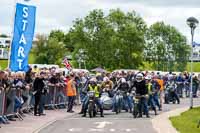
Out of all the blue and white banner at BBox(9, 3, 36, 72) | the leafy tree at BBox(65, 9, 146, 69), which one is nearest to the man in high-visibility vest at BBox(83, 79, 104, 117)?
the blue and white banner at BBox(9, 3, 36, 72)

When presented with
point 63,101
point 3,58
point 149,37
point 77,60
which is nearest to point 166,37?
point 149,37

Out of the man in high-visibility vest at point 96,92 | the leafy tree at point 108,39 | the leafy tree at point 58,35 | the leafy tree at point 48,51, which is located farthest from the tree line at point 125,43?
the man in high-visibility vest at point 96,92

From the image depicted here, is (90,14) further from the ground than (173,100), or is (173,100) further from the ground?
(90,14)

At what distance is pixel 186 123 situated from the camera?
74.3 feet

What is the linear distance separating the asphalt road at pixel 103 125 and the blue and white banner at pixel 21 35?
8.61 feet

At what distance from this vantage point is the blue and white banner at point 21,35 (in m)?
22.6

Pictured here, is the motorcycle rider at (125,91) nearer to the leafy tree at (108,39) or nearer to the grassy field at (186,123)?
the grassy field at (186,123)

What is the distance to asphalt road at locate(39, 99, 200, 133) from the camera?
20219mm

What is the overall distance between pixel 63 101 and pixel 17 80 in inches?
287

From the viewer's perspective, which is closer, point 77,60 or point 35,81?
point 35,81

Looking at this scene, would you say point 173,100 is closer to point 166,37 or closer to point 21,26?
point 21,26

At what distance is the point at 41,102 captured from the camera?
2580 centimetres

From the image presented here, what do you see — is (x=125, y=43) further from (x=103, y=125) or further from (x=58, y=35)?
(x=103, y=125)

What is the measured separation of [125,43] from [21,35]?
6815 centimetres
